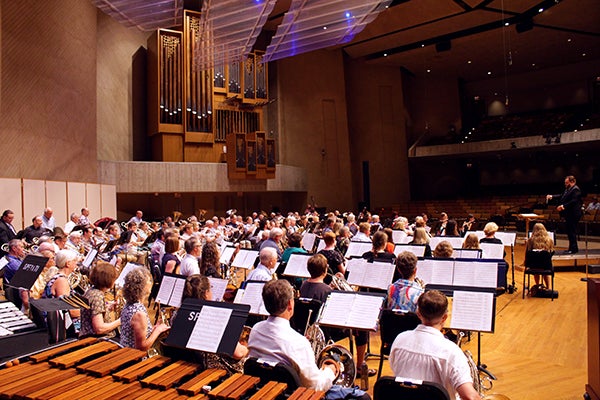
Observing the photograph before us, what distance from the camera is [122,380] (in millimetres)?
2848

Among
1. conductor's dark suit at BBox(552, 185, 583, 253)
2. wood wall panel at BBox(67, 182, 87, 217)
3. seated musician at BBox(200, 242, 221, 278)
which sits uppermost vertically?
wood wall panel at BBox(67, 182, 87, 217)

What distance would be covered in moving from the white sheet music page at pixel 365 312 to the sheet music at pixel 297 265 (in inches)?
96.1

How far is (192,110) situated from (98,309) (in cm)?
1589

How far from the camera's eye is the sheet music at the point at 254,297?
4.55m

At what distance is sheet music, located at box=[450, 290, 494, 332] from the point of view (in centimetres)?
388

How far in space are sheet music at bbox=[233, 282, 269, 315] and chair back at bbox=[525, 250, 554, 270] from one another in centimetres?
546

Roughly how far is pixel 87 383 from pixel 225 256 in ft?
18.2

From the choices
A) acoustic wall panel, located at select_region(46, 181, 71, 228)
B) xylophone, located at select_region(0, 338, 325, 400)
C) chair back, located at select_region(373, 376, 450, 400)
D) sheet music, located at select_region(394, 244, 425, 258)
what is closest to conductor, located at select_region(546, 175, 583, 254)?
sheet music, located at select_region(394, 244, 425, 258)

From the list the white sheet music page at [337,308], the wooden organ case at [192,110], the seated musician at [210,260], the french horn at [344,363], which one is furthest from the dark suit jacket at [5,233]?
the wooden organ case at [192,110]

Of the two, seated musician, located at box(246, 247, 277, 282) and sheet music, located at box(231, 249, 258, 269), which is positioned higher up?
seated musician, located at box(246, 247, 277, 282)

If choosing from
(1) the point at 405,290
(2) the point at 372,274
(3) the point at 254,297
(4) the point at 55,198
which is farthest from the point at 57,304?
(4) the point at 55,198

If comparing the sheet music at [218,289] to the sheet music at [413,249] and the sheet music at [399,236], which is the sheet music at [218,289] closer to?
the sheet music at [413,249]

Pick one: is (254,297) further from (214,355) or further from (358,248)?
(358,248)

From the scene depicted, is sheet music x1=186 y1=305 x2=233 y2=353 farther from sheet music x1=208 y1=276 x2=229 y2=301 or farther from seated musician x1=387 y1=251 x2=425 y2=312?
seated musician x1=387 y1=251 x2=425 y2=312
